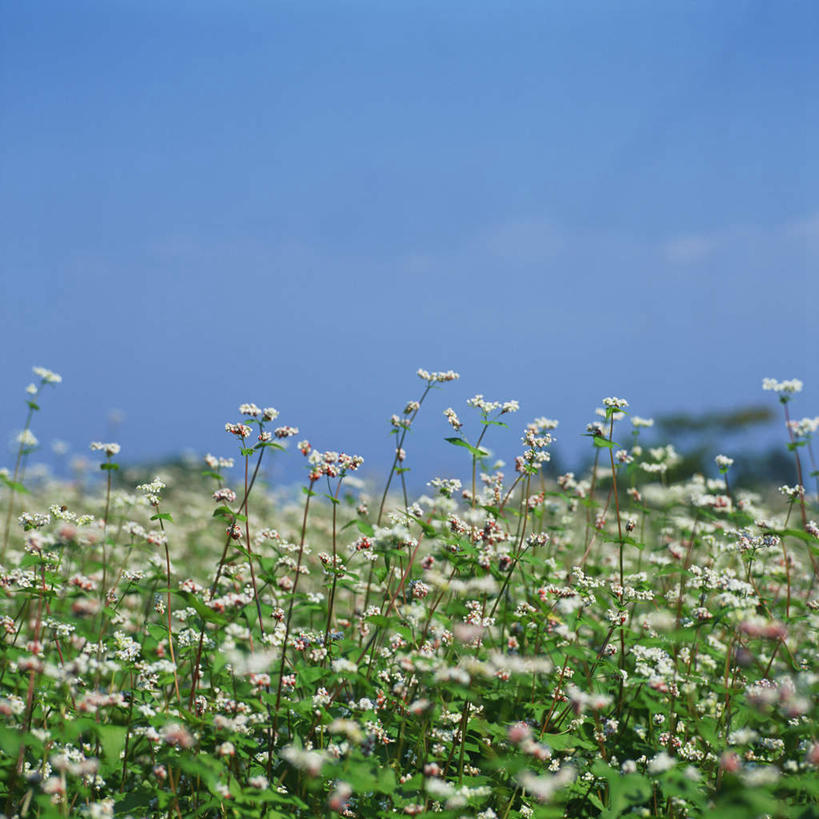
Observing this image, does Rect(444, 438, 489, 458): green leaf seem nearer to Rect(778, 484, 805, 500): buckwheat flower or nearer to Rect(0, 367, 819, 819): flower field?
Rect(0, 367, 819, 819): flower field

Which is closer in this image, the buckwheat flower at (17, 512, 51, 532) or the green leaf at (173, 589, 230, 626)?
the green leaf at (173, 589, 230, 626)

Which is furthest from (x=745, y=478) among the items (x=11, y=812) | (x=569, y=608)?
(x=11, y=812)

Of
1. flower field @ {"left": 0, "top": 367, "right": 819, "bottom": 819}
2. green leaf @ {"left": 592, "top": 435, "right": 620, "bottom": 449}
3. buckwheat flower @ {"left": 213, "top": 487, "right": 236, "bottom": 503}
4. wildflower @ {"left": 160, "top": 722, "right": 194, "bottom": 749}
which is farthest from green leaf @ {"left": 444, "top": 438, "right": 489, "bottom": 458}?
→ wildflower @ {"left": 160, "top": 722, "right": 194, "bottom": 749}

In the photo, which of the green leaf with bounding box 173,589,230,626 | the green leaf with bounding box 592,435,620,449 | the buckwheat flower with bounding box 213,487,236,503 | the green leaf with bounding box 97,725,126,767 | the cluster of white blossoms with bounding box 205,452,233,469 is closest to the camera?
the green leaf with bounding box 97,725,126,767

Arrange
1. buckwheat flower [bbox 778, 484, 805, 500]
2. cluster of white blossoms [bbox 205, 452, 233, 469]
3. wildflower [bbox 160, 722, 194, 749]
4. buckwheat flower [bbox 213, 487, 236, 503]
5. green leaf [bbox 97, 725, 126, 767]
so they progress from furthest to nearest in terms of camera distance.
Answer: buckwheat flower [bbox 778, 484, 805, 500], cluster of white blossoms [bbox 205, 452, 233, 469], buckwheat flower [bbox 213, 487, 236, 503], wildflower [bbox 160, 722, 194, 749], green leaf [bbox 97, 725, 126, 767]

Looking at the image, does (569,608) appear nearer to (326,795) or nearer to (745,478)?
(326,795)

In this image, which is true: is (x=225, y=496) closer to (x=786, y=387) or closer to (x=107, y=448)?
(x=107, y=448)

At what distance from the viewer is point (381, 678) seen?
5055 millimetres

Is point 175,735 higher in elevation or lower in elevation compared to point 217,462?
lower

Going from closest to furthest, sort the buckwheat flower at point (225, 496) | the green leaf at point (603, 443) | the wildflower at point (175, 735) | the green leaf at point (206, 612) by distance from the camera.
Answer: the wildflower at point (175, 735) < the green leaf at point (206, 612) < the buckwheat flower at point (225, 496) < the green leaf at point (603, 443)

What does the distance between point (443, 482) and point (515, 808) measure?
2.27m

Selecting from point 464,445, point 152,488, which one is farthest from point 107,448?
point 464,445

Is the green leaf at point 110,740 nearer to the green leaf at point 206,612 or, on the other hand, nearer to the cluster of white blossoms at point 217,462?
the green leaf at point 206,612

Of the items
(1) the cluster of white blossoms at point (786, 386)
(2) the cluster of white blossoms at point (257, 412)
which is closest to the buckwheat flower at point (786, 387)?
(1) the cluster of white blossoms at point (786, 386)
